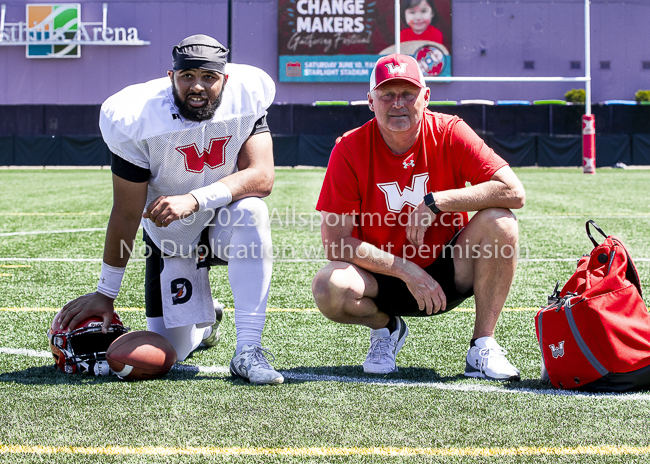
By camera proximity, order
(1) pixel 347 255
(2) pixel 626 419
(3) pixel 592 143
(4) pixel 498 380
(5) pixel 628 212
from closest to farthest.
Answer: (2) pixel 626 419 < (4) pixel 498 380 < (1) pixel 347 255 < (5) pixel 628 212 < (3) pixel 592 143

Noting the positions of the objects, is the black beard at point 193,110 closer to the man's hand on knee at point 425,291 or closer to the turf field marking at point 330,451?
the man's hand on knee at point 425,291

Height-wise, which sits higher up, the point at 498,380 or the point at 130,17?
the point at 130,17

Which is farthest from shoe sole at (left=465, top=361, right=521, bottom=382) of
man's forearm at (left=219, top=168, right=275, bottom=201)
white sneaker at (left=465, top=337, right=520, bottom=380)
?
man's forearm at (left=219, top=168, right=275, bottom=201)

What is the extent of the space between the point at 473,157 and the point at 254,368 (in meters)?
1.19

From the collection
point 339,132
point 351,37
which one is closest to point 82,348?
point 339,132

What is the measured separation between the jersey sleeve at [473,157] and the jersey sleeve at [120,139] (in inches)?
48.4

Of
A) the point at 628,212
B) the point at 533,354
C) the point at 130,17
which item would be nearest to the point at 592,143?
the point at 628,212

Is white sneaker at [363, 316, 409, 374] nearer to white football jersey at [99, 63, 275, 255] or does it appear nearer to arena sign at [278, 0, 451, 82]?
white football jersey at [99, 63, 275, 255]

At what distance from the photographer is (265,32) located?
27.5 m

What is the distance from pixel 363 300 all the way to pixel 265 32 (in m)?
26.0

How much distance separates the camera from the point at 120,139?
2652 millimetres

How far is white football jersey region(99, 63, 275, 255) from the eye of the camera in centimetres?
267

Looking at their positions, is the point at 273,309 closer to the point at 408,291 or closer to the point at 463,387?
the point at 408,291

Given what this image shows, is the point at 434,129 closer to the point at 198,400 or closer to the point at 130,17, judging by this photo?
the point at 198,400
